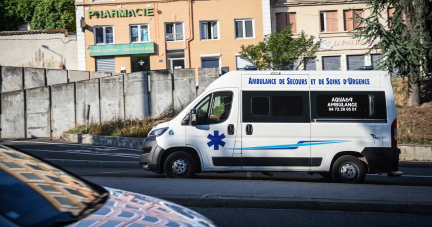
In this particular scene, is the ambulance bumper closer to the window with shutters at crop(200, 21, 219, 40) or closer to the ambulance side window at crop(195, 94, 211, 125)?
the ambulance side window at crop(195, 94, 211, 125)

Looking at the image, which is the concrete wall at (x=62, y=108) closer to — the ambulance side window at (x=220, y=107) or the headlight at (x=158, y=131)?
the headlight at (x=158, y=131)

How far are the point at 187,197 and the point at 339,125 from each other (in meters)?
4.57

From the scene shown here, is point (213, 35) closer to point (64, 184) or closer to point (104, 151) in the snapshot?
point (104, 151)

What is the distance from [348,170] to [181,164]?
378 centimetres

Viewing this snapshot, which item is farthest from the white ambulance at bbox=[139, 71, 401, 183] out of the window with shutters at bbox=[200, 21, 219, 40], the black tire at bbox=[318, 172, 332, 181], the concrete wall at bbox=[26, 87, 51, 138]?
the window with shutters at bbox=[200, 21, 219, 40]

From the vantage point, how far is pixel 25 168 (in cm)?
377

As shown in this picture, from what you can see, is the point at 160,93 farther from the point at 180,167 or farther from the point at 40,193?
the point at 40,193

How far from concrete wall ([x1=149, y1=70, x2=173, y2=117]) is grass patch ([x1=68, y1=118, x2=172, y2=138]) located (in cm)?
121

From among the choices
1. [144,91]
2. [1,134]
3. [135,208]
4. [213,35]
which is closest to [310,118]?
[135,208]

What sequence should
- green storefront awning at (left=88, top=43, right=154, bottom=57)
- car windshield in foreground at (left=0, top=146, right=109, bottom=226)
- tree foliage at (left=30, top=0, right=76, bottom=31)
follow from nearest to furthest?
car windshield in foreground at (left=0, top=146, right=109, bottom=226) → green storefront awning at (left=88, top=43, right=154, bottom=57) → tree foliage at (left=30, top=0, right=76, bottom=31)

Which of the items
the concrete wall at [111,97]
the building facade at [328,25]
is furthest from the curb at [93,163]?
the building facade at [328,25]

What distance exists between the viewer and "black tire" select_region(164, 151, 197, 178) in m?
10.3

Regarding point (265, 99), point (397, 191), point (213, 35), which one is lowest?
point (397, 191)

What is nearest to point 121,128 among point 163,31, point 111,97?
point 111,97
